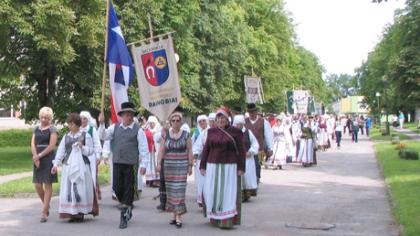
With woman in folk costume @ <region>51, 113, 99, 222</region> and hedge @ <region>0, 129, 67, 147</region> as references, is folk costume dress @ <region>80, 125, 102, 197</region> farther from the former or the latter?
hedge @ <region>0, 129, 67, 147</region>

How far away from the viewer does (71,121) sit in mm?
10641

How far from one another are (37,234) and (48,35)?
1421 centimetres

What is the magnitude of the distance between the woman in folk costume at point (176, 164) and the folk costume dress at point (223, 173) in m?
0.33

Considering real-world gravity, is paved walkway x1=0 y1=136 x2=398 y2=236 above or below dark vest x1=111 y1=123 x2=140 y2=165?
below

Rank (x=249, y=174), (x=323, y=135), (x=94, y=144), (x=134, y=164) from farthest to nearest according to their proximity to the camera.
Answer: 1. (x=323, y=135)
2. (x=249, y=174)
3. (x=94, y=144)
4. (x=134, y=164)

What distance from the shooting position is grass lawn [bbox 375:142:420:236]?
9.83 m

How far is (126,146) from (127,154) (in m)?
0.13

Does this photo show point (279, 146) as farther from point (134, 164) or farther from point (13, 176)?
point (134, 164)

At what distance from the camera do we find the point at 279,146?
21.9m

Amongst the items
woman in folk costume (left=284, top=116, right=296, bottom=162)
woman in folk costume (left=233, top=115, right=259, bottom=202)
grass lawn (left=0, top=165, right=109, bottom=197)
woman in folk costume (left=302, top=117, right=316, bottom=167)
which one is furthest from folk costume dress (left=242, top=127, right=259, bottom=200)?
woman in folk costume (left=302, top=117, right=316, bottom=167)

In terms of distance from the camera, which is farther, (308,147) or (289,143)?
(289,143)

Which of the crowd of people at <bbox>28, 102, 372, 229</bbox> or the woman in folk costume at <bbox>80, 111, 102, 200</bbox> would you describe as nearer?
the crowd of people at <bbox>28, 102, 372, 229</bbox>

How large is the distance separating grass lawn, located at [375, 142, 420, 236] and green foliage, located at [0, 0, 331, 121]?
11712 mm

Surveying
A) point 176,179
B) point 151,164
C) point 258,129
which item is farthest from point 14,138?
point 176,179
